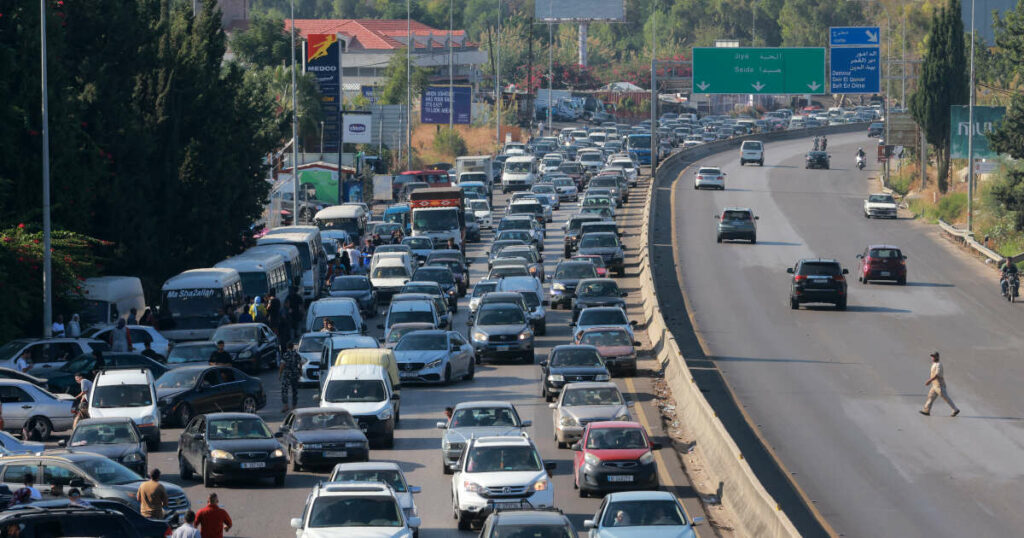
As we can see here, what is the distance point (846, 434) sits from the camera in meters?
29.6

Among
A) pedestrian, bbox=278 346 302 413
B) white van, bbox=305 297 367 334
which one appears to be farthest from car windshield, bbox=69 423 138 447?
white van, bbox=305 297 367 334

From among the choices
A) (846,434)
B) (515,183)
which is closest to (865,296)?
(846,434)

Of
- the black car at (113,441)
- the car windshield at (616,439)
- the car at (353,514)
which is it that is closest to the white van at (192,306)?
the black car at (113,441)

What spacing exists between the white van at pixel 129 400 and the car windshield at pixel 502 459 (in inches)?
333

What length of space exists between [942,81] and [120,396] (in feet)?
209

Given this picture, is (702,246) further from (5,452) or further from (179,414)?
(5,452)

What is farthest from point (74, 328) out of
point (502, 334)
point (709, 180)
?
point (709, 180)

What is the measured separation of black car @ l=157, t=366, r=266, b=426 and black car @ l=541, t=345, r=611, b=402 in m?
6.72

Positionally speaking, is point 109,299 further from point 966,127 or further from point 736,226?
point 966,127

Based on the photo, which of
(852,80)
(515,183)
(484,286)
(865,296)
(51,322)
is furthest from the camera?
(515,183)

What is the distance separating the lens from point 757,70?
3029 inches

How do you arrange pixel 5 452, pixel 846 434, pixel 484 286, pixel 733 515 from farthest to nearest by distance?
pixel 484 286 < pixel 846 434 < pixel 5 452 < pixel 733 515

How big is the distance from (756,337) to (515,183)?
160 feet

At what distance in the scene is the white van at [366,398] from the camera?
28.6 metres
